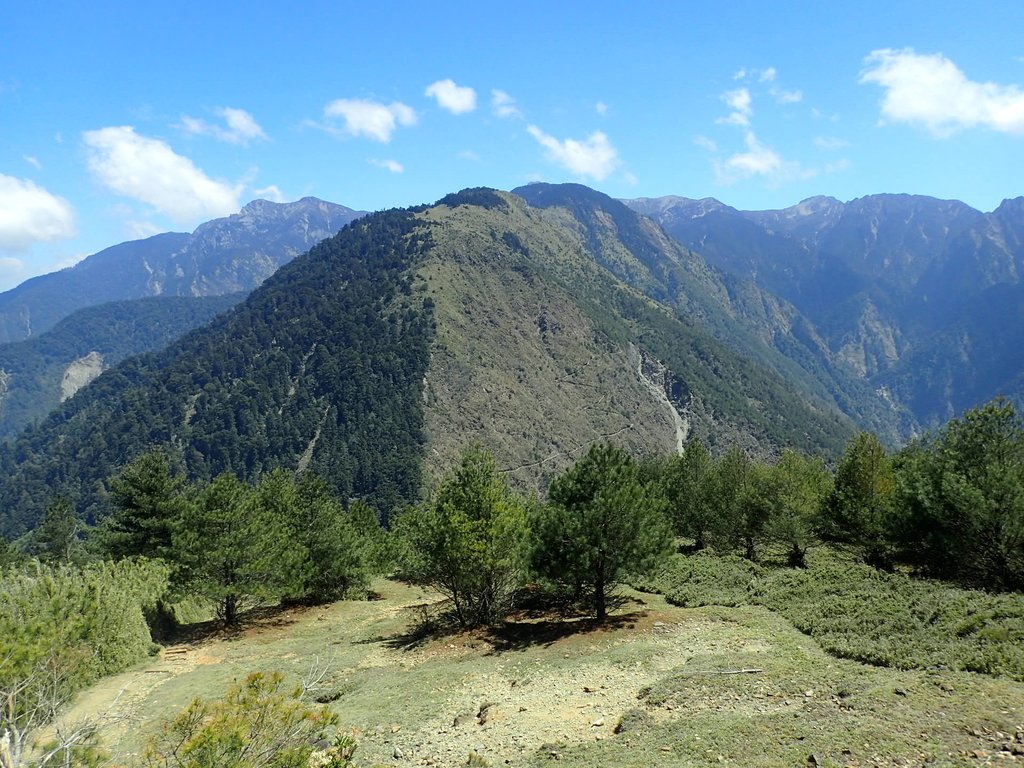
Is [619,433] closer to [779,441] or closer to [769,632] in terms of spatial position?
[779,441]

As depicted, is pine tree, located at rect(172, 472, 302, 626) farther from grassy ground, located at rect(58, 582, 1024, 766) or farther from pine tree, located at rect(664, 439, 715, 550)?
pine tree, located at rect(664, 439, 715, 550)

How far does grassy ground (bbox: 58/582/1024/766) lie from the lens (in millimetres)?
11320

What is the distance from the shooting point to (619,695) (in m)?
16.2

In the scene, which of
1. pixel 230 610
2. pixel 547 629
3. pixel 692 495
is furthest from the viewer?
pixel 692 495

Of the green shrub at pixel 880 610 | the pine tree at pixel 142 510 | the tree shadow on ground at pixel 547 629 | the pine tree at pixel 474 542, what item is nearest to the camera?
the green shrub at pixel 880 610

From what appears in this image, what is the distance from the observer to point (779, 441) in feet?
654

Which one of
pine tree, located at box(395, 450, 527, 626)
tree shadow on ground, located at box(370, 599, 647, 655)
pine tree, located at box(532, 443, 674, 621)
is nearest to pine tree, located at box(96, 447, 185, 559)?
tree shadow on ground, located at box(370, 599, 647, 655)

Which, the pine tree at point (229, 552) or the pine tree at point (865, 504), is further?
the pine tree at point (865, 504)

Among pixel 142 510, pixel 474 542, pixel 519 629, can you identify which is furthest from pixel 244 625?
pixel 519 629

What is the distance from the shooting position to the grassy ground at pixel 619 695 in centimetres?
1132

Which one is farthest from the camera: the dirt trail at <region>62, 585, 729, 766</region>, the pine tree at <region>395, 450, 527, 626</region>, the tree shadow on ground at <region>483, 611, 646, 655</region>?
the pine tree at <region>395, 450, 527, 626</region>

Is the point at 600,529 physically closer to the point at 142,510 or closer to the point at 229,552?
the point at 229,552

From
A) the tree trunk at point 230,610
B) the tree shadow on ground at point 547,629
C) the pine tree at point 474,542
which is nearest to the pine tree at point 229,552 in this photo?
the tree trunk at point 230,610

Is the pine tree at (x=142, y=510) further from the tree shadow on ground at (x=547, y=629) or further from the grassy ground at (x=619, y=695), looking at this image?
the tree shadow on ground at (x=547, y=629)
